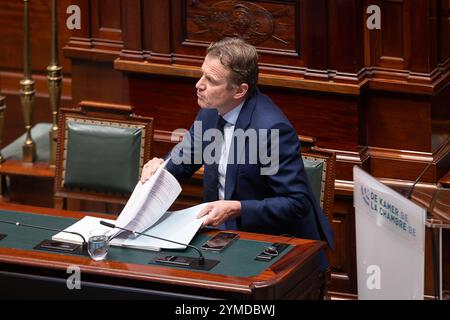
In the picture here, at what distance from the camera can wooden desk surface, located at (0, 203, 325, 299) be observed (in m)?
3.61

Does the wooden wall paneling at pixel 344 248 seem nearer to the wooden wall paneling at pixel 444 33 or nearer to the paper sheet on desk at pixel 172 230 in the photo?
the wooden wall paneling at pixel 444 33

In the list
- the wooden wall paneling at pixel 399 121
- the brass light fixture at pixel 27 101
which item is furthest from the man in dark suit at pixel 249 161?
the brass light fixture at pixel 27 101

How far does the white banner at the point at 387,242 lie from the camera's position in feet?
11.1

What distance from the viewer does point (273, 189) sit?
4262mm

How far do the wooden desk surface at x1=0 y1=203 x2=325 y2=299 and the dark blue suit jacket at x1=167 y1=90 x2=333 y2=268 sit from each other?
0.24m

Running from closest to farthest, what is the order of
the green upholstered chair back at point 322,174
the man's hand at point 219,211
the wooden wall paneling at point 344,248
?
the man's hand at point 219,211 < the green upholstered chair back at point 322,174 < the wooden wall paneling at point 344,248

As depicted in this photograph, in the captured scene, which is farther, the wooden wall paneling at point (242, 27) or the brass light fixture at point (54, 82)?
the brass light fixture at point (54, 82)

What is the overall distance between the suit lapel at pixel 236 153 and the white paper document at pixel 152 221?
20cm

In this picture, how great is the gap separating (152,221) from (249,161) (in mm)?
469
